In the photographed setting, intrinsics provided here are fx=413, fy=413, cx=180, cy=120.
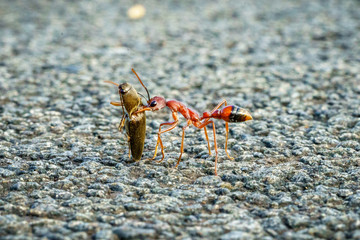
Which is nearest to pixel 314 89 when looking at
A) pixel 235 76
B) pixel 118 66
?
pixel 235 76

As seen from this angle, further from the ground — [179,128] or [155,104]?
[155,104]

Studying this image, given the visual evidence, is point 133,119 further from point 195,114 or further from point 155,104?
point 195,114

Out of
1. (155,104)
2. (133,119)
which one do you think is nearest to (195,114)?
(155,104)

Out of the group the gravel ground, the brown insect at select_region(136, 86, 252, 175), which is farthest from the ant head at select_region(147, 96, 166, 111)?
the gravel ground

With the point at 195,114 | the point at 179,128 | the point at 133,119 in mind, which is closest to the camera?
the point at 133,119

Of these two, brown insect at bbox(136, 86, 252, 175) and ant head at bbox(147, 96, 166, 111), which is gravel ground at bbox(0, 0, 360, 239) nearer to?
brown insect at bbox(136, 86, 252, 175)

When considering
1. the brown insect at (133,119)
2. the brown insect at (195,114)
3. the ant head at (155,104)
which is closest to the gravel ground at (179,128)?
the brown insect at (133,119)

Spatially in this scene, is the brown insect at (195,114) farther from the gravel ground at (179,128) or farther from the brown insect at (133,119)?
the gravel ground at (179,128)
